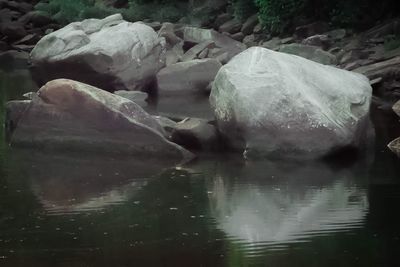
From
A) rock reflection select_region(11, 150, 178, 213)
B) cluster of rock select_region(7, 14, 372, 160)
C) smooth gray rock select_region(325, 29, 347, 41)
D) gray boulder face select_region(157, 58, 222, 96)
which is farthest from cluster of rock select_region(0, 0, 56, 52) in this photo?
rock reflection select_region(11, 150, 178, 213)

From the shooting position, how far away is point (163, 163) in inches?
367

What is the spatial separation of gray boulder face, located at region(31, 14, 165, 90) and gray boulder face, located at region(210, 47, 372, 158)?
4561 millimetres

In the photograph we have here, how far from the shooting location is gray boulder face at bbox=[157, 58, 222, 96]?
15195 mm

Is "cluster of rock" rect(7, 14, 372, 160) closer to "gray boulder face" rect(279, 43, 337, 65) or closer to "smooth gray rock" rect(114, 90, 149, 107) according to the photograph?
"smooth gray rock" rect(114, 90, 149, 107)

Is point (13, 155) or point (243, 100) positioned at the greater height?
point (243, 100)

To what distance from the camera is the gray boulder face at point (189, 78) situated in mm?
15195

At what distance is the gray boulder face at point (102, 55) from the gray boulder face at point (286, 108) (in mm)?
4561

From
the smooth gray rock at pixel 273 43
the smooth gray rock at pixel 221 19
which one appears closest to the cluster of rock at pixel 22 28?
the smooth gray rock at pixel 221 19

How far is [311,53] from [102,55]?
13.8 feet

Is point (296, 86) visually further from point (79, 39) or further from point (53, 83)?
point (79, 39)

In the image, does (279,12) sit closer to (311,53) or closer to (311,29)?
(311,29)

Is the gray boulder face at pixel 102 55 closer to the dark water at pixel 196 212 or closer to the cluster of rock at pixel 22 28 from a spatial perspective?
the dark water at pixel 196 212

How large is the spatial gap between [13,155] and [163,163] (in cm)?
187

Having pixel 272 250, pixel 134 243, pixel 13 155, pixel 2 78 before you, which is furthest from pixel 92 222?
pixel 2 78
